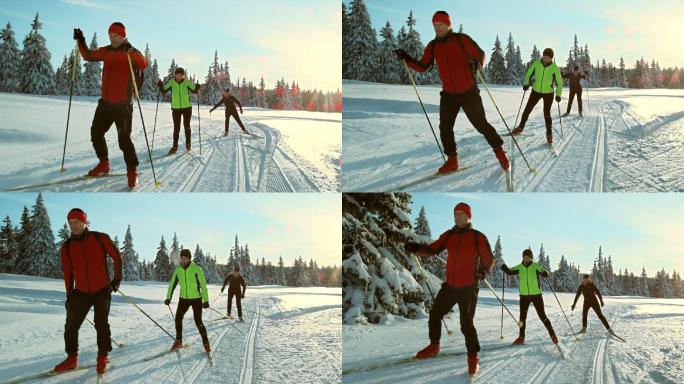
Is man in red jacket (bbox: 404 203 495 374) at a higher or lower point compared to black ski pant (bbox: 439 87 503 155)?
lower

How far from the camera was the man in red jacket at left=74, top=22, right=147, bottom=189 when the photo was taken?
420 centimetres

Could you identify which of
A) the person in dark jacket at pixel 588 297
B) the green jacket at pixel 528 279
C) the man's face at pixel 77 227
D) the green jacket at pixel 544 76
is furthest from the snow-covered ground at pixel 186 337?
the green jacket at pixel 544 76

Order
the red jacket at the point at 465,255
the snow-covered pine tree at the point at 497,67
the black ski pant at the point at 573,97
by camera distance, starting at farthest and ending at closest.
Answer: the black ski pant at the point at 573,97 < the snow-covered pine tree at the point at 497,67 < the red jacket at the point at 465,255

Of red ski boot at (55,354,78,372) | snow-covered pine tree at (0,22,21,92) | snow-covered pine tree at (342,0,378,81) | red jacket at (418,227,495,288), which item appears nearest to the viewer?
red jacket at (418,227,495,288)

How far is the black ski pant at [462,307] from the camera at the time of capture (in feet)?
13.2

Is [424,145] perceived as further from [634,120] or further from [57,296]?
[57,296]

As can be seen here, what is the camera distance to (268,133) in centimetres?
566

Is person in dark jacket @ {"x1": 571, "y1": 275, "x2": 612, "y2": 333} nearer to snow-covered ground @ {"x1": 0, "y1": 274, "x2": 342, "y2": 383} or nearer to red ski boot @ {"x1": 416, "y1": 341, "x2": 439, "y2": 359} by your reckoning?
red ski boot @ {"x1": 416, "y1": 341, "x2": 439, "y2": 359}

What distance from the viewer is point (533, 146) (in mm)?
4551

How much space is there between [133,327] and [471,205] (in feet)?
10.4

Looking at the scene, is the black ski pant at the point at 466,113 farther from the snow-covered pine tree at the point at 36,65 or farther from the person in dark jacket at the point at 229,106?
the snow-covered pine tree at the point at 36,65

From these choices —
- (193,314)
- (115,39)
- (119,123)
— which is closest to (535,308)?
(193,314)

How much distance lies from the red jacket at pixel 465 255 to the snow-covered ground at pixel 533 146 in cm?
46

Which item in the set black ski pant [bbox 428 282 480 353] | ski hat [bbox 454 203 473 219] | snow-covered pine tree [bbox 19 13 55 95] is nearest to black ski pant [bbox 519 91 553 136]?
ski hat [bbox 454 203 473 219]
